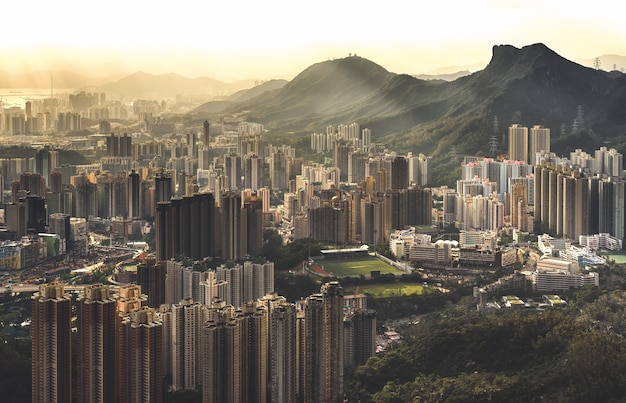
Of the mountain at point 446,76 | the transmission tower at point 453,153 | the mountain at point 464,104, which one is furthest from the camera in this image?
the mountain at point 446,76

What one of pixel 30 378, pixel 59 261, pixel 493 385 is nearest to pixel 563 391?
pixel 493 385

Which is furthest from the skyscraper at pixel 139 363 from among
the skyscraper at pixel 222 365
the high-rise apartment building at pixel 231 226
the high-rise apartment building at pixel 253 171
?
the high-rise apartment building at pixel 253 171

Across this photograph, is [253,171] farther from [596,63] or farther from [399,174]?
[596,63]

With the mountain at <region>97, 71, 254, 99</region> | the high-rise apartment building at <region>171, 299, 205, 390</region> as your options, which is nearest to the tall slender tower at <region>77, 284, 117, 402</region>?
the high-rise apartment building at <region>171, 299, 205, 390</region>

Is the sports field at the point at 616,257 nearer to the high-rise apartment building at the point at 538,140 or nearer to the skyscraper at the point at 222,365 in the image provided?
the high-rise apartment building at the point at 538,140

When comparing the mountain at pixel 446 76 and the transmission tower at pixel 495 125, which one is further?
the mountain at pixel 446 76

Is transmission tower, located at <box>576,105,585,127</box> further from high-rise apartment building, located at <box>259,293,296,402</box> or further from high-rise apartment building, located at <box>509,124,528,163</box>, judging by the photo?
high-rise apartment building, located at <box>259,293,296,402</box>

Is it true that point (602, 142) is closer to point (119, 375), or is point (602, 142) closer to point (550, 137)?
point (550, 137)
